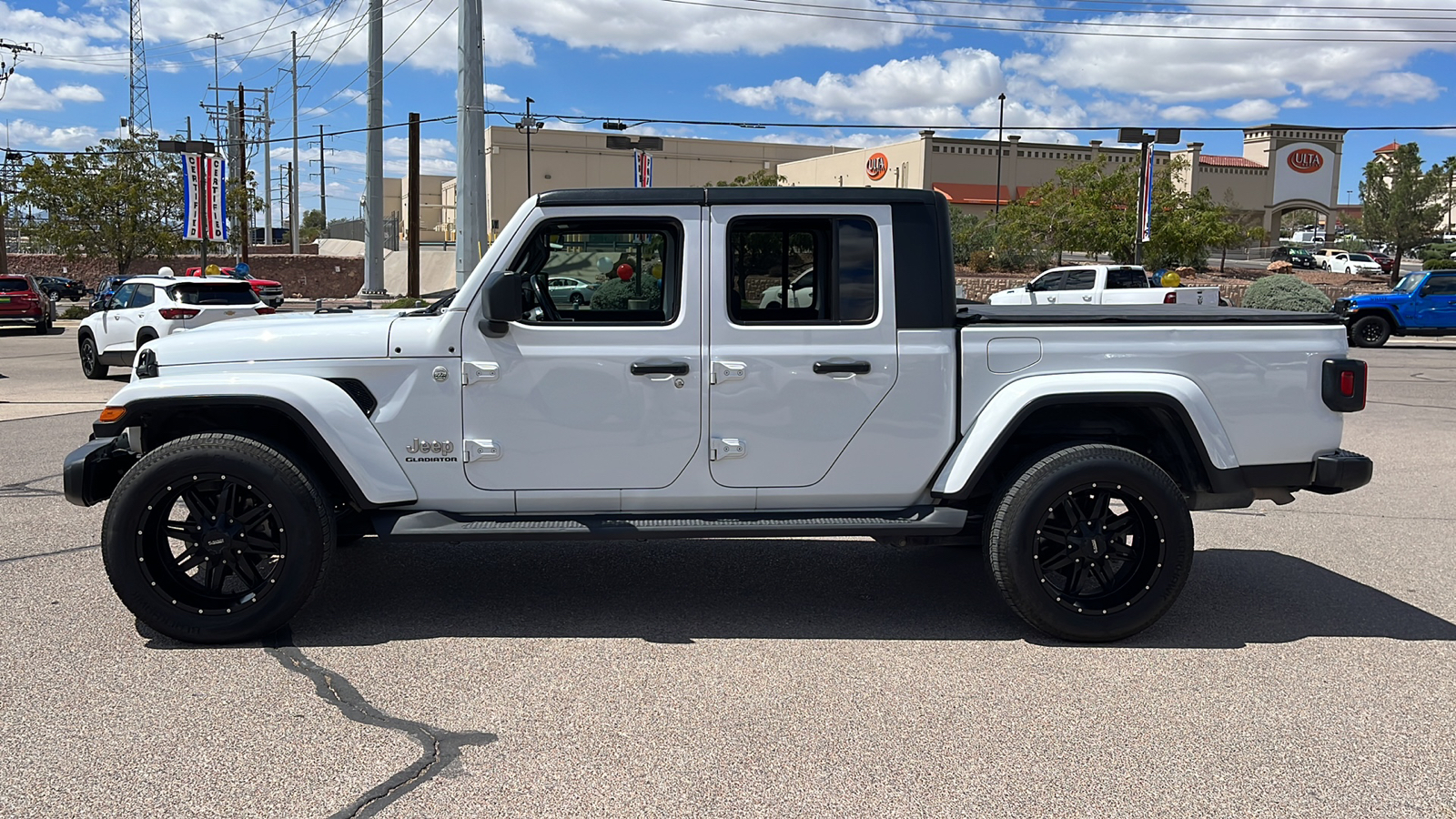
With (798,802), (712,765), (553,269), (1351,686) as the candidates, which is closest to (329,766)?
(712,765)

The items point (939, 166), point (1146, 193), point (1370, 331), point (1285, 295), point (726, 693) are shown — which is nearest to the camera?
point (726, 693)

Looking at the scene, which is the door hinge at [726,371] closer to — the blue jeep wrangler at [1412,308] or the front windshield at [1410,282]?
the blue jeep wrangler at [1412,308]

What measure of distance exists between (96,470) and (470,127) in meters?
16.2

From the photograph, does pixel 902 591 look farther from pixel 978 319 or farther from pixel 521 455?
pixel 521 455

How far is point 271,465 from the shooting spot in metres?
4.65

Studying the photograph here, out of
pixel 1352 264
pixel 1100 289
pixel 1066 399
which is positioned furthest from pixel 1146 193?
pixel 1066 399

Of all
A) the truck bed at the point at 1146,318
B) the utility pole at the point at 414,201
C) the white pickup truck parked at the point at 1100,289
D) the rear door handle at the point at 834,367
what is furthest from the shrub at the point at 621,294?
the utility pole at the point at 414,201

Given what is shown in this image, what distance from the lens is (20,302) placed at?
27281 mm

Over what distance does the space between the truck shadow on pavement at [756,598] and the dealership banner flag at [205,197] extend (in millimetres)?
38986

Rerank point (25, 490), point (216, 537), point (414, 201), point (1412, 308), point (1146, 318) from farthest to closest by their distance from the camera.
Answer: point (414, 201) < point (1412, 308) < point (25, 490) < point (1146, 318) < point (216, 537)

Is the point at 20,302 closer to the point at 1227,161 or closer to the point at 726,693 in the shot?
the point at 726,693

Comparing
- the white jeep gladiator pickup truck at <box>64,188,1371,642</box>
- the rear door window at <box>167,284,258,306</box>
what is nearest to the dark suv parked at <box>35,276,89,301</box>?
the rear door window at <box>167,284,258,306</box>

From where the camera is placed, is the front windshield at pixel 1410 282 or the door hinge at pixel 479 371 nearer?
the door hinge at pixel 479 371

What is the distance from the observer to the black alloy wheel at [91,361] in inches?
666
